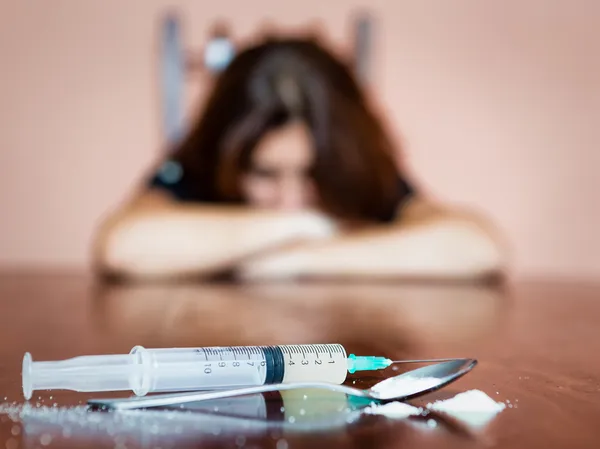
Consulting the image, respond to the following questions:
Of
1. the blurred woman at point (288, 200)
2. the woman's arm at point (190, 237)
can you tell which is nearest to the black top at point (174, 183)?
the blurred woman at point (288, 200)

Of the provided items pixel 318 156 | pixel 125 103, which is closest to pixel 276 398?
pixel 318 156

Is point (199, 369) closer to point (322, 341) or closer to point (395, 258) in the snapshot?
point (322, 341)

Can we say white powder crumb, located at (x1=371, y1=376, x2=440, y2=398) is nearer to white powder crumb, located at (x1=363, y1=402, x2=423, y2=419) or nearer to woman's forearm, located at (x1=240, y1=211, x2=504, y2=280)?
white powder crumb, located at (x1=363, y1=402, x2=423, y2=419)

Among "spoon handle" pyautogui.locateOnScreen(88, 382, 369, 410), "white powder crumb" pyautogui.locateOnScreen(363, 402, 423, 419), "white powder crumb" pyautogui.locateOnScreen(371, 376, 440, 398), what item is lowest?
"white powder crumb" pyautogui.locateOnScreen(363, 402, 423, 419)

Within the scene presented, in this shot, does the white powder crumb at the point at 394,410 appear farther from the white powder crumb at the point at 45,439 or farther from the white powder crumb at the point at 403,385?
the white powder crumb at the point at 45,439

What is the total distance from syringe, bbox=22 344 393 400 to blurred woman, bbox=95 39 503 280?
68 cm

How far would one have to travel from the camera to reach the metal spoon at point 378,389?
0.29 meters

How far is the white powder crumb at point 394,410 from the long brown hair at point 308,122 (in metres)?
1.11

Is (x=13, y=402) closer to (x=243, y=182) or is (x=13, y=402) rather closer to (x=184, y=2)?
(x=243, y=182)

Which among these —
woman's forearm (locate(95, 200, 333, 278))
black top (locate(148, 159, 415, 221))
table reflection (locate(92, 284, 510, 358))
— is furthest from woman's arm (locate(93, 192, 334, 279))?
black top (locate(148, 159, 415, 221))

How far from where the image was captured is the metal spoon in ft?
0.94

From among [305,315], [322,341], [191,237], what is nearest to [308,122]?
[191,237]

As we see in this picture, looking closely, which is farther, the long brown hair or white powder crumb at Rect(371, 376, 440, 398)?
the long brown hair

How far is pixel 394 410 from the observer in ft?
0.95
